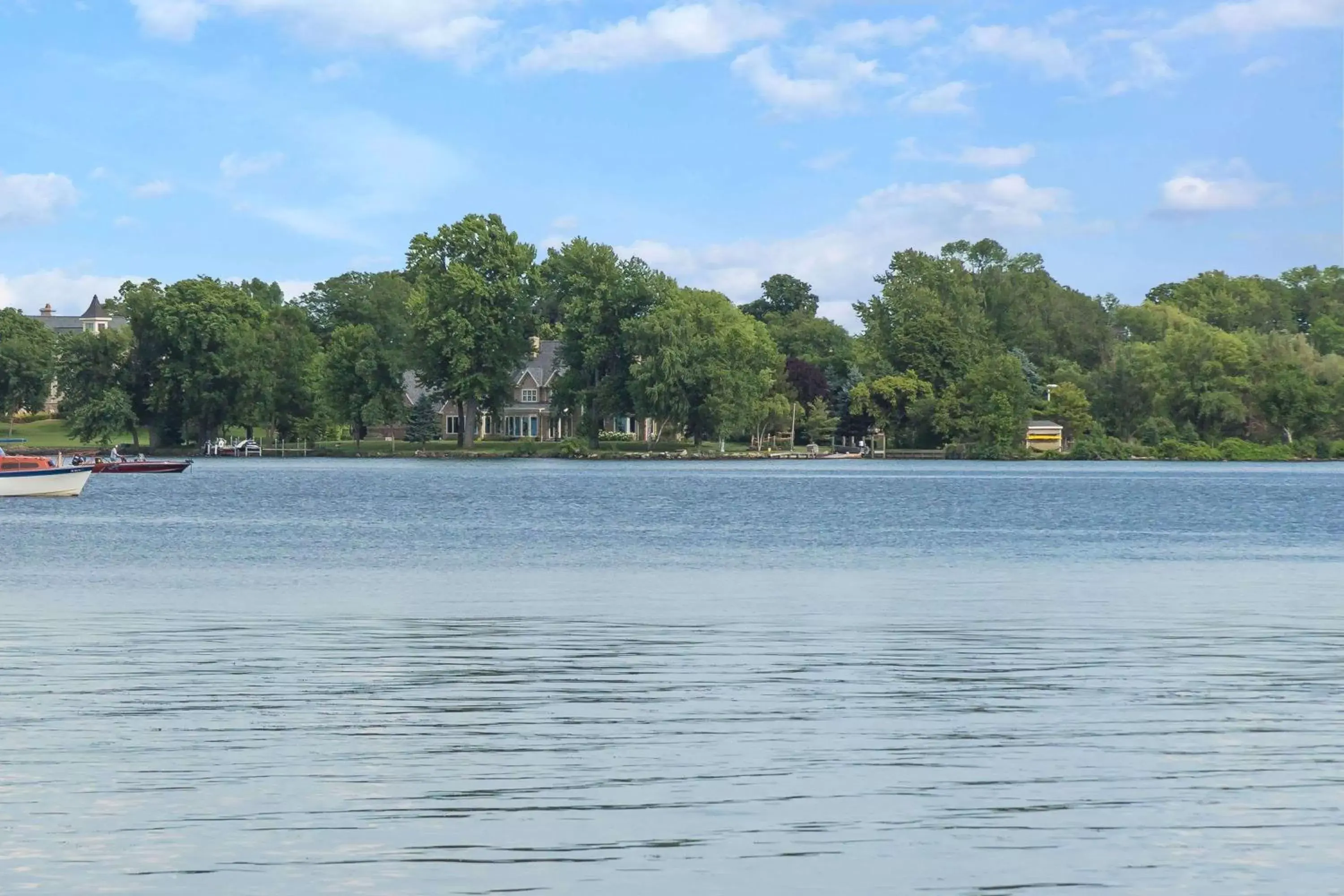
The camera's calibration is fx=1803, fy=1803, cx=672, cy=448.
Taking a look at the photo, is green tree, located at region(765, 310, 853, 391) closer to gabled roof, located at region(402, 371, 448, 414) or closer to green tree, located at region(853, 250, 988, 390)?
green tree, located at region(853, 250, 988, 390)

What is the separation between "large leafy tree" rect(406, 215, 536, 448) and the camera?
405ft

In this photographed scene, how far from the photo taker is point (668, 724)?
14.9m

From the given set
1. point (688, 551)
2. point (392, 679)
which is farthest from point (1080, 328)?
point (392, 679)

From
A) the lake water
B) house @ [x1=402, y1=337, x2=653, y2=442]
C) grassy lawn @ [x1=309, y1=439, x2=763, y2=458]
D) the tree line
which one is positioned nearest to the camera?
the lake water

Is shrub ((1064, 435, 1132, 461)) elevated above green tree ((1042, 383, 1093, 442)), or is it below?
below

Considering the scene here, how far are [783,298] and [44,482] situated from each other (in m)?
123

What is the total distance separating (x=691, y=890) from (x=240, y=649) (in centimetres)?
1189

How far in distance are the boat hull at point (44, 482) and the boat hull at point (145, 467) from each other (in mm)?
27537

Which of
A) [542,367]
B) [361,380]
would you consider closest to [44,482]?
[361,380]

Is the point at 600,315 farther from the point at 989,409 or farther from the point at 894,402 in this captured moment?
the point at 989,409

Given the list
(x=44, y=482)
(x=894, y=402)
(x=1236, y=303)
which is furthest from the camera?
(x=1236, y=303)

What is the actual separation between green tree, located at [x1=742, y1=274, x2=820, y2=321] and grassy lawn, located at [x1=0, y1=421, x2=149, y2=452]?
214 ft

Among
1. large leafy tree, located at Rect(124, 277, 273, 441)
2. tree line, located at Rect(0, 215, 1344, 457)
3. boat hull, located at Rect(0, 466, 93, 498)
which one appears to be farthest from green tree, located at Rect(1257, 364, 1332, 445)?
boat hull, located at Rect(0, 466, 93, 498)

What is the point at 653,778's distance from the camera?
12484mm
